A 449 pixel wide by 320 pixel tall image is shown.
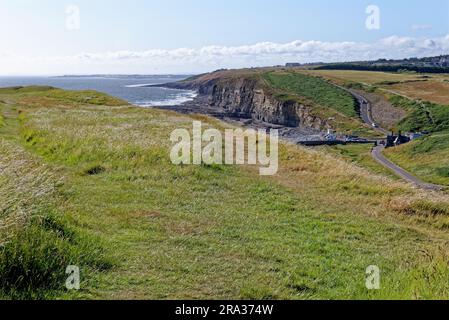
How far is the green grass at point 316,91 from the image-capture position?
12626cm

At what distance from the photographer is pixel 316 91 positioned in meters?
150

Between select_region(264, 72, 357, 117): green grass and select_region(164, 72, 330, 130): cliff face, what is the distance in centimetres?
510

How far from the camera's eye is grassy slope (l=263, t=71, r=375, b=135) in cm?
11106

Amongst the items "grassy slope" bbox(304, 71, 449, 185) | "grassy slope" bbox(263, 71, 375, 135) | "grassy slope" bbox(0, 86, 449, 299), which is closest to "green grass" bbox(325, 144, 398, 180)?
"grassy slope" bbox(304, 71, 449, 185)

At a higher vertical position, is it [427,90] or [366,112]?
[427,90]

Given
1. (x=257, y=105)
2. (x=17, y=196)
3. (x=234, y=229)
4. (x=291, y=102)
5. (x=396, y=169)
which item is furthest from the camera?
(x=257, y=105)

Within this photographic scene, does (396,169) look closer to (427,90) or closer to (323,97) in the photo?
(427,90)

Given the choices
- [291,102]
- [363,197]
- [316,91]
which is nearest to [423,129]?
[291,102]

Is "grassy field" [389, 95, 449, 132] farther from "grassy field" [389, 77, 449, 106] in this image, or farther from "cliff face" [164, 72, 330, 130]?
"cliff face" [164, 72, 330, 130]

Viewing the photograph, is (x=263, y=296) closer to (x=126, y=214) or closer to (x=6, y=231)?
(x=6, y=231)

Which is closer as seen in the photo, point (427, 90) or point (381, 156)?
point (381, 156)

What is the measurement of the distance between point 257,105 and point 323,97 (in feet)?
83.3
